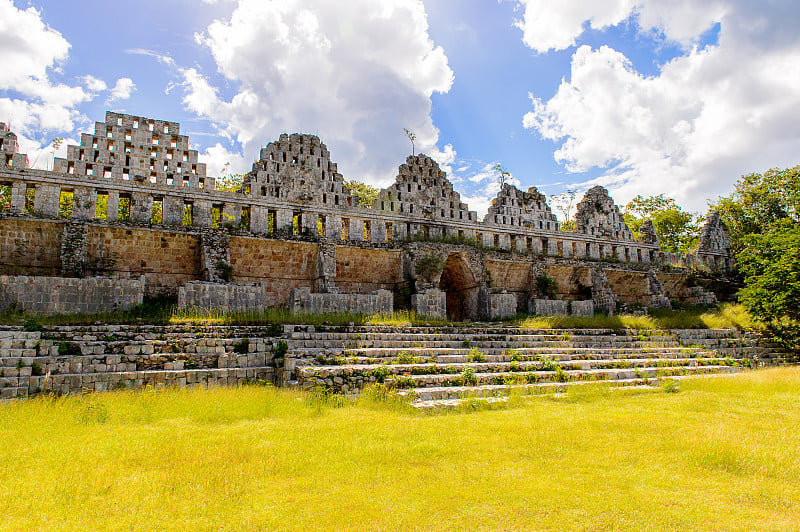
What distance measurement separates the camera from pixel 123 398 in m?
8.43

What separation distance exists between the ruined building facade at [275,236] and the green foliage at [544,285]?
20cm

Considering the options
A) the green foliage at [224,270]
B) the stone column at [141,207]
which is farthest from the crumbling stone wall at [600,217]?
the stone column at [141,207]

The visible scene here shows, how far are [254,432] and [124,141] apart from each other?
50.4 ft

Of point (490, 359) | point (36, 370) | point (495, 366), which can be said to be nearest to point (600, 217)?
point (490, 359)

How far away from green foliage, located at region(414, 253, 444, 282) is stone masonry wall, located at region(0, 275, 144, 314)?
1044 centimetres

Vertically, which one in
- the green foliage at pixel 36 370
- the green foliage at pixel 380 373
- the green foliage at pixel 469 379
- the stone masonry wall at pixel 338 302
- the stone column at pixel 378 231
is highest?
the stone column at pixel 378 231

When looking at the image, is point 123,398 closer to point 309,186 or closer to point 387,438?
point 387,438

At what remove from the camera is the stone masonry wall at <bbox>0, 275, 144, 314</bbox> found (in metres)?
12.4

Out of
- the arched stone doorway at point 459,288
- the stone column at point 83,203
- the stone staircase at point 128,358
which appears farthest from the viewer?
the arched stone doorway at point 459,288

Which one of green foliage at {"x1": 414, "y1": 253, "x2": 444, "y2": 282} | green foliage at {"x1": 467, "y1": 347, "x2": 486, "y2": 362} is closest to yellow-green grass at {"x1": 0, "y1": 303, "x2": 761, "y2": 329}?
green foliage at {"x1": 414, "y1": 253, "x2": 444, "y2": 282}

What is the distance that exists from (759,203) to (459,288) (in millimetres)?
26871

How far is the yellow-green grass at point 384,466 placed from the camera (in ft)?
13.2

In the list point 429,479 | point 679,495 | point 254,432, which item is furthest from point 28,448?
point 679,495

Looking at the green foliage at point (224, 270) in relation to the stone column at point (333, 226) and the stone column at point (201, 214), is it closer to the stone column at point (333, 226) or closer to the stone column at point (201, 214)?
the stone column at point (201, 214)
